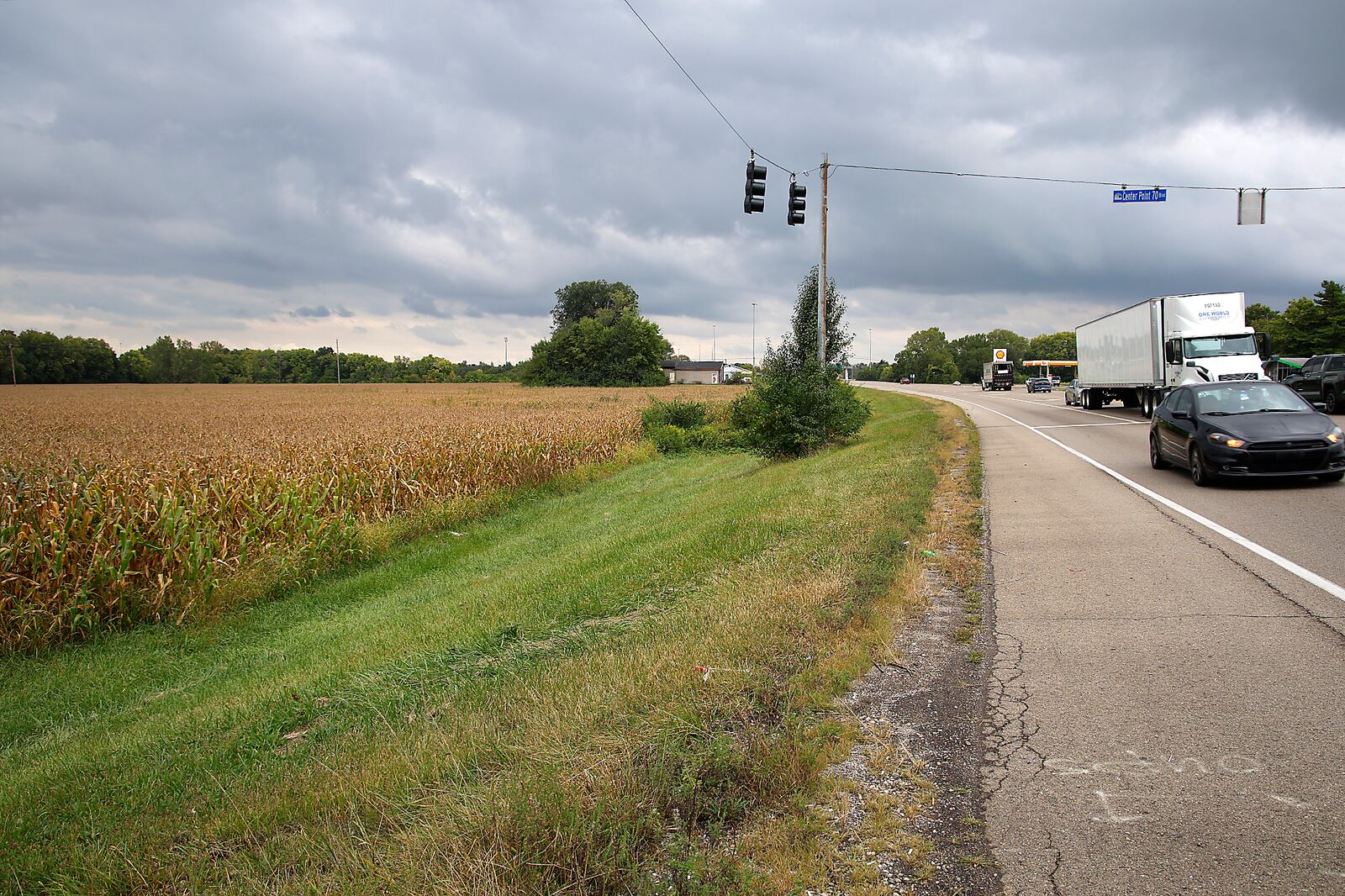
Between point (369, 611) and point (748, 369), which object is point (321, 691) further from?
point (748, 369)

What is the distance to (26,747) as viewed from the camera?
627cm

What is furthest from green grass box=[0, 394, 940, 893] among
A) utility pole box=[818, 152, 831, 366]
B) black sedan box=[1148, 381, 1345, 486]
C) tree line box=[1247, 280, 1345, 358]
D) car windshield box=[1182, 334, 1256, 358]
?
tree line box=[1247, 280, 1345, 358]

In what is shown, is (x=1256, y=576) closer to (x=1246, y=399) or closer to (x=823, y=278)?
(x=1246, y=399)

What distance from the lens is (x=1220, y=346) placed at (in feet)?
80.8

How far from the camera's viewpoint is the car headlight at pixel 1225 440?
36.8 feet

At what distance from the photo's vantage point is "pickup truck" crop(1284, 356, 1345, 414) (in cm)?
2455

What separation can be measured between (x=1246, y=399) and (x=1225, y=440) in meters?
1.62

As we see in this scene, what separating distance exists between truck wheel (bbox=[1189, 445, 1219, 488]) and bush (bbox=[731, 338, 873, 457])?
10.1m

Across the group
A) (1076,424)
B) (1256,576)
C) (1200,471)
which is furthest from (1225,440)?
(1076,424)

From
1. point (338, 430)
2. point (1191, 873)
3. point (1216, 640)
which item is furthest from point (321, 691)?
point (338, 430)

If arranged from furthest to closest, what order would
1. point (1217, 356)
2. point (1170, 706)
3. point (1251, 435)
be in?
point (1217, 356)
point (1251, 435)
point (1170, 706)

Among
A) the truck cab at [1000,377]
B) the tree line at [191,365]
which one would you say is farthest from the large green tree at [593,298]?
the truck cab at [1000,377]

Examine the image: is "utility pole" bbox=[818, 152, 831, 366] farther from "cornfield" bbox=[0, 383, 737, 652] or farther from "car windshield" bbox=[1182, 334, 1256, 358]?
"car windshield" bbox=[1182, 334, 1256, 358]

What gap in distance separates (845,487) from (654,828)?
9542 mm
